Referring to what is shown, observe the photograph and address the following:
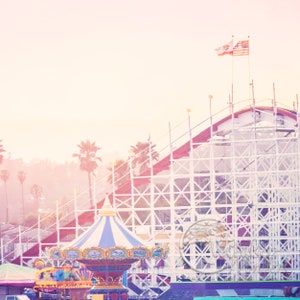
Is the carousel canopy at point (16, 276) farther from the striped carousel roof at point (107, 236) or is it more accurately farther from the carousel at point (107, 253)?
the striped carousel roof at point (107, 236)

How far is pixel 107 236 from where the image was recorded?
117ft

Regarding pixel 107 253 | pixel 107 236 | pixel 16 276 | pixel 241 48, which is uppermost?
pixel 241 48

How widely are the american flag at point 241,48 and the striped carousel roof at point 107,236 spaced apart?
38.3 ft

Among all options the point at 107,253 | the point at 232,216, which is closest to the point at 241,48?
the point at 232,216

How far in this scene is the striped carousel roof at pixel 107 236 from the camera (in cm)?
3531

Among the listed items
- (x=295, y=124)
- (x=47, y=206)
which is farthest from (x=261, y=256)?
(x=47, y=206)

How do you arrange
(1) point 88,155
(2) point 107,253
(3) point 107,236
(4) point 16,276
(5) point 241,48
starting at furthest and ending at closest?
(1) point 88,155 < (5) point 241,48 < (4) point 16,276 < (3) point 107,236 < (2) point 107,253

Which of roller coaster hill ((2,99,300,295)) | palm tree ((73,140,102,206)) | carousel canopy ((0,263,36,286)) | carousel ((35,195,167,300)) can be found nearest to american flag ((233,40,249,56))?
roller coaster hill ((2,99,300,295))

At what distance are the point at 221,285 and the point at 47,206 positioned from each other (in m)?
86.9

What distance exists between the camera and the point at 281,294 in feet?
133

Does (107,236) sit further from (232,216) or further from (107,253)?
(232,216)

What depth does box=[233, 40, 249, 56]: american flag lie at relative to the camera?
4541cm

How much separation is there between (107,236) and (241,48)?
13.1 meters

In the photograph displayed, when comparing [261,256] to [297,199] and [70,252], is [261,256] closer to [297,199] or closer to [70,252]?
[297,199]
